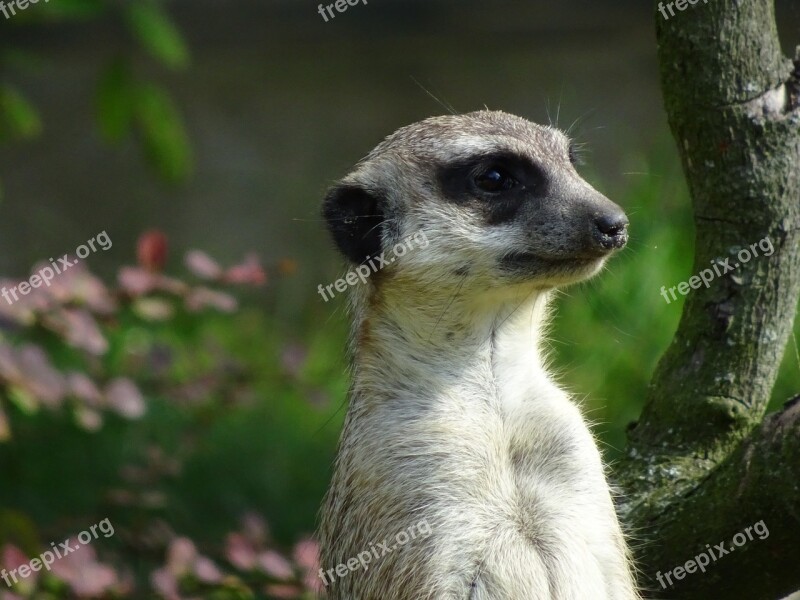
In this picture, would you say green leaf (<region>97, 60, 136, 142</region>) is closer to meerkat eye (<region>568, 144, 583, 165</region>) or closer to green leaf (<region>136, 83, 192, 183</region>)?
green leaf (<region>136, 83, 192, 183</region>)

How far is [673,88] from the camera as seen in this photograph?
10.1 feet

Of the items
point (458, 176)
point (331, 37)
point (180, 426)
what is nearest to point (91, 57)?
point (331, 37)

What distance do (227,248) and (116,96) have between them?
5454 mm

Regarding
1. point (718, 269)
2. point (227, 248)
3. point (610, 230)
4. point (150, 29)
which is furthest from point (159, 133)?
point (227, 248)

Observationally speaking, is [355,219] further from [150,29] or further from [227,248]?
[227,248]

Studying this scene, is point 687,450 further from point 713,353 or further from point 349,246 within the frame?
point 349,246

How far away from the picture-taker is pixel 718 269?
10.3ft

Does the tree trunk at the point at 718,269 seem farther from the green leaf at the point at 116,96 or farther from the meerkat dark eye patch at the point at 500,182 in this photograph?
the green leaf at the point at 116,96

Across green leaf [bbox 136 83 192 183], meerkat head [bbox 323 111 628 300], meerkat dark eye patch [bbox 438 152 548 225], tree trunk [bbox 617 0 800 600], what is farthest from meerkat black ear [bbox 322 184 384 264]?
green leaf [bbox 136 83 192 183]

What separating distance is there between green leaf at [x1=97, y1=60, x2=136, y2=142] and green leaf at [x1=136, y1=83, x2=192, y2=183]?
0.12ft

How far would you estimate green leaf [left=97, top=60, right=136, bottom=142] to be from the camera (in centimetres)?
393

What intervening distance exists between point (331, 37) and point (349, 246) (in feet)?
22.1

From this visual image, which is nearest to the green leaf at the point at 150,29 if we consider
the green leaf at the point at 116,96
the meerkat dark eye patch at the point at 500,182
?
the green leaf at the point at 116,96

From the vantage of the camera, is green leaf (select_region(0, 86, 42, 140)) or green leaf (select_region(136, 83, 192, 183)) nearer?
green leaf (select_region(0, 86, 42, 140))
